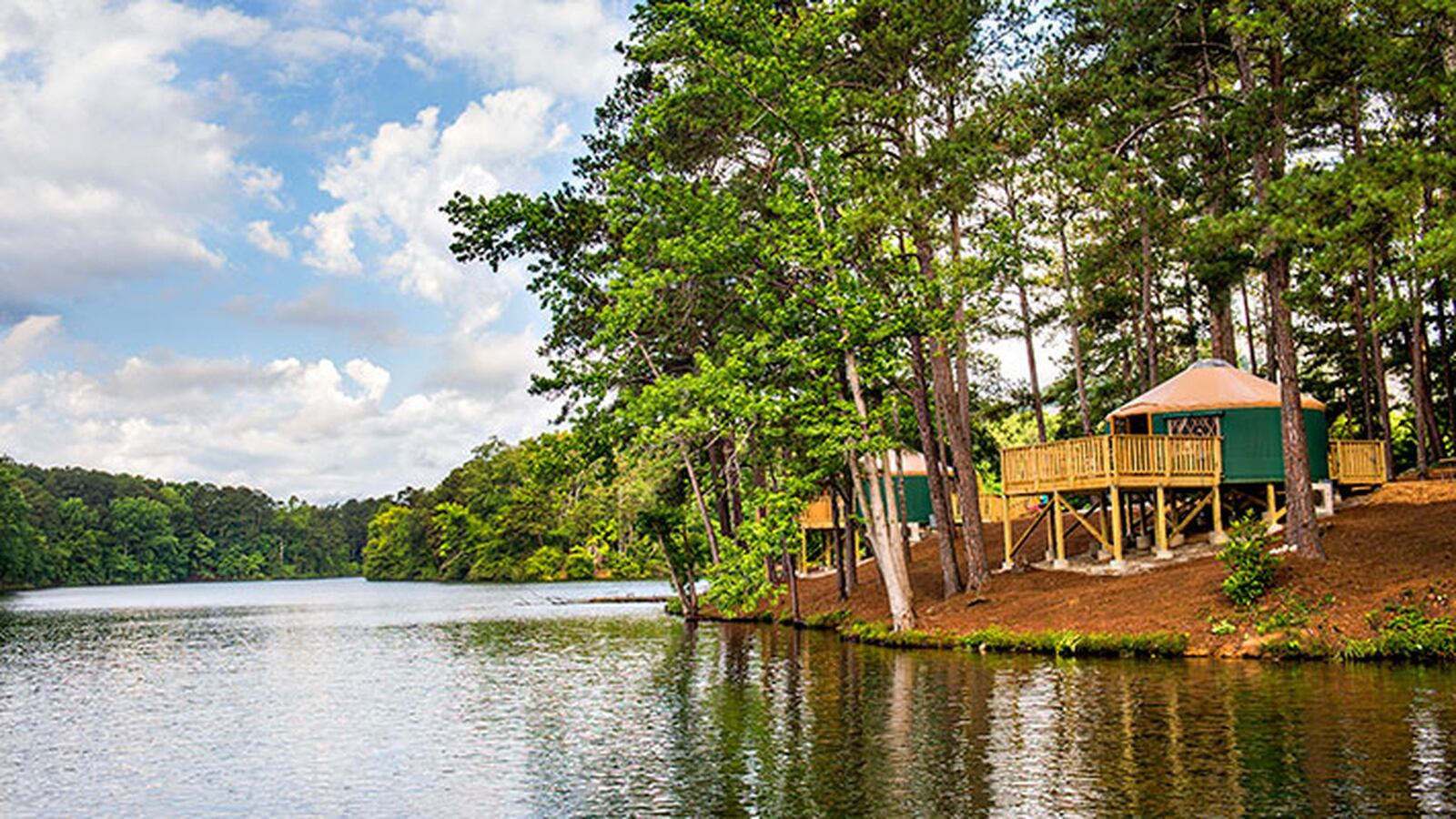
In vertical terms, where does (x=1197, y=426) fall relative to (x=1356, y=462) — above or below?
above

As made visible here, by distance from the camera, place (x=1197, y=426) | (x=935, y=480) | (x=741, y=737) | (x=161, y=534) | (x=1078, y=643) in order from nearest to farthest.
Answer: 1. (x=741, y=737)
2. (x=1078, y=643)
3. (x=935, y=480)
4. (x=1197, y=426)
5. (x=161, y=534)

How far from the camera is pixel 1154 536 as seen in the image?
31.6 metres

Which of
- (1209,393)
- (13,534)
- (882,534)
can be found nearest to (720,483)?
(882,534)

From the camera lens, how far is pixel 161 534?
A: 165125 mm

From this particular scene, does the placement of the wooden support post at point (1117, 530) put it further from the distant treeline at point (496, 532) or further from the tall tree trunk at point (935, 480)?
the distant treeline at point (496, 532)

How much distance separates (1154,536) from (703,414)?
534 inches

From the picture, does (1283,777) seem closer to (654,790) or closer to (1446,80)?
(654,790)

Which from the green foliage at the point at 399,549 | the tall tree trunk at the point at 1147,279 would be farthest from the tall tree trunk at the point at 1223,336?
the green foliage at the point at 399,549

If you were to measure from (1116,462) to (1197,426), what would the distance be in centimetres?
367

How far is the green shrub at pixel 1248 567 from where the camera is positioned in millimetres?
20969

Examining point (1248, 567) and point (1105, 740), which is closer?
point (1105, 740)

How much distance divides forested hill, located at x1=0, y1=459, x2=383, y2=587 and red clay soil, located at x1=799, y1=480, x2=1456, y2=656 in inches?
4486

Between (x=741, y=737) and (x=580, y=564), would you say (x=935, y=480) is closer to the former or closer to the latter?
(x=741, y=737)

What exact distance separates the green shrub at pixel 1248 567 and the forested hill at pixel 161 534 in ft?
394
